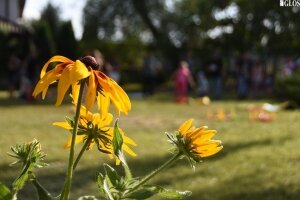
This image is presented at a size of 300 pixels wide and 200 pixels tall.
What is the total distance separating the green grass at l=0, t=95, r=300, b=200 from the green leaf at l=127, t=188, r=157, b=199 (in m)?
2.78

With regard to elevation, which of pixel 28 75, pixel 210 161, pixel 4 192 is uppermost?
pixel 4 192

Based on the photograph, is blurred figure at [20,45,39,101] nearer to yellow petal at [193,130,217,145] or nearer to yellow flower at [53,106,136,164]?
yellow flower at [53,106,136,164]

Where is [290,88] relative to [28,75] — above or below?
below

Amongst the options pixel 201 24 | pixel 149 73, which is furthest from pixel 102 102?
pixel 201 24

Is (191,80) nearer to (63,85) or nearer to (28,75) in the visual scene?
(28,75)

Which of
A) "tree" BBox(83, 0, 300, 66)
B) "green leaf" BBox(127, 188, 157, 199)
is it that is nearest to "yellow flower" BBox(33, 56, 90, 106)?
"green leaf" BBox(127, 188, 157, 199)

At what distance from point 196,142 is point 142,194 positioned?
8.6 inches

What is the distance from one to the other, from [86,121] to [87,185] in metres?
3.09

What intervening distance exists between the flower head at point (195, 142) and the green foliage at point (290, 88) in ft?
44.9

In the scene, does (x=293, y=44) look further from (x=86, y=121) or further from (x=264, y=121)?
(x=86, y=121)

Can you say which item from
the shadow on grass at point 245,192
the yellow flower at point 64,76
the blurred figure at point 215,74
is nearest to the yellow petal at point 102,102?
the yellow flower at point 64,76

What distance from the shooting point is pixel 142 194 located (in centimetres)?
162

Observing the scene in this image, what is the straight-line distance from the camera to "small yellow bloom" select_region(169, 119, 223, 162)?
65.7 inches

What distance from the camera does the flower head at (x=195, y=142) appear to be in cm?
167
